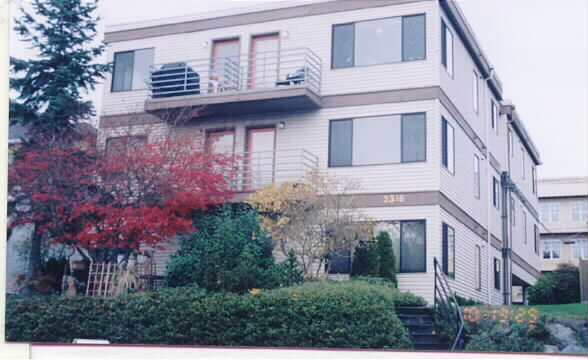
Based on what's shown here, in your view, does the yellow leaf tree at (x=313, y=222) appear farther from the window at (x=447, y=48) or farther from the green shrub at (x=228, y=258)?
the window at (x=447, y=48)

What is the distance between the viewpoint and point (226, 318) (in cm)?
1723

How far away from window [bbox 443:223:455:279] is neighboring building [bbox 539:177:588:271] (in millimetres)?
2040

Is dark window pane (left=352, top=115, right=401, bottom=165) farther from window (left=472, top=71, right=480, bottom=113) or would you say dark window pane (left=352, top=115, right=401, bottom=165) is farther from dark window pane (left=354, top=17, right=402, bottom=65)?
window (left=472, top=71, right=480, bottom=113)

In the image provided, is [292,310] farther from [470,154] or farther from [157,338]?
[470,154]

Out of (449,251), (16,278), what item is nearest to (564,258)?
(449,251)

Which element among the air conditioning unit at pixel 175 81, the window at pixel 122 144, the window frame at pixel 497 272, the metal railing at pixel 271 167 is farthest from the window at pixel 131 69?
the window frame at pixel 497 272

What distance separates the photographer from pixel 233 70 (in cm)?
2228

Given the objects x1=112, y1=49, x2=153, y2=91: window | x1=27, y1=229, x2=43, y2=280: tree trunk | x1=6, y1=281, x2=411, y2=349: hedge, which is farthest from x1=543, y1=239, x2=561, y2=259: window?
x1=27, y1=229, x2=43, y2=280: tree trunk

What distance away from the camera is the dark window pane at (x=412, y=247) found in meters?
19.3

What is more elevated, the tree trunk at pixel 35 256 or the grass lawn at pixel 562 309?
the tree trunk at pixel 35 256

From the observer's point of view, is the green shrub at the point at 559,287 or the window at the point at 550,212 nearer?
the green shrub at the point at 559,287

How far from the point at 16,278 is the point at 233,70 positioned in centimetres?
741

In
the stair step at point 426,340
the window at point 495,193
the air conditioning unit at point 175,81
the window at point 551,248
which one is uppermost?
the air conditioning unit at point 175,81

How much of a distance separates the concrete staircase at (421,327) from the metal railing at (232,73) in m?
6.28
